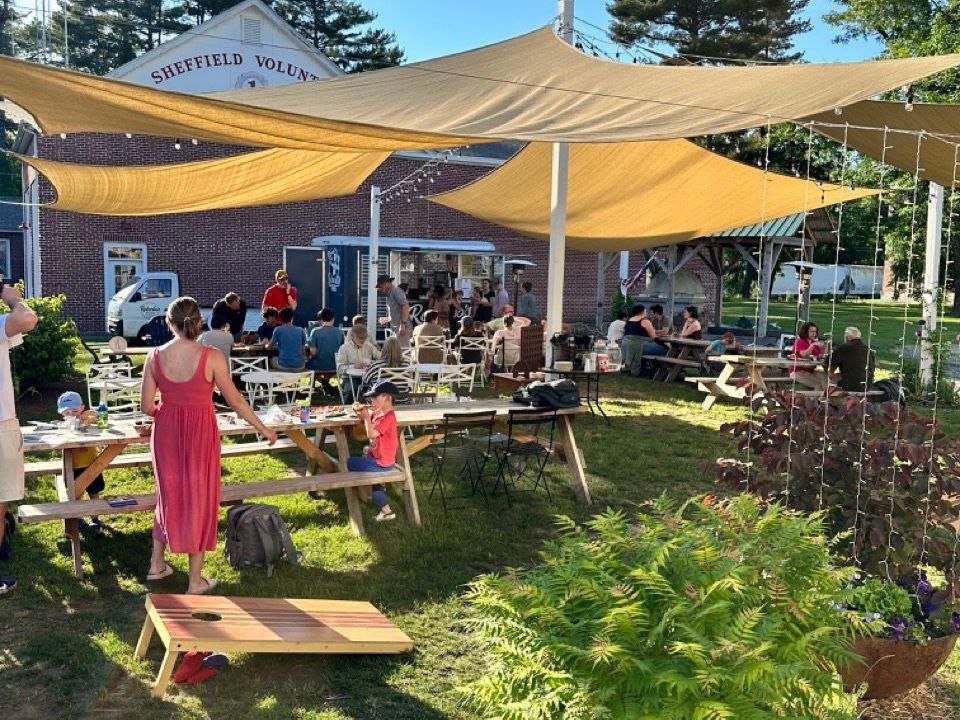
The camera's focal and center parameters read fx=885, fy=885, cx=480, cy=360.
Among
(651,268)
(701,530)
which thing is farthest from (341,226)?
(701,530)

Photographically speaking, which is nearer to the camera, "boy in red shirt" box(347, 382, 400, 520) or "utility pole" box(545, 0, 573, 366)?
"boy in red shirt" box(347, 382, 400, 520)

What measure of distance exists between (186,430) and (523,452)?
281 cm

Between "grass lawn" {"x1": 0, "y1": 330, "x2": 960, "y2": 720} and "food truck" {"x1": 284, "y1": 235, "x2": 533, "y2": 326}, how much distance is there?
1193 centimetres

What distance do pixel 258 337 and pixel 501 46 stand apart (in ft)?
20.3

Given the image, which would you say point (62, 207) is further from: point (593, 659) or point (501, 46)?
point (593, 659)

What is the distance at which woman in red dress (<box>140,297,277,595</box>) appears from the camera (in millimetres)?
4402

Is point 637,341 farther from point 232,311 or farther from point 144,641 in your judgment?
point 144,641

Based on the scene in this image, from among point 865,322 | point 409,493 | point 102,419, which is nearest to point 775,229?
point 409,493

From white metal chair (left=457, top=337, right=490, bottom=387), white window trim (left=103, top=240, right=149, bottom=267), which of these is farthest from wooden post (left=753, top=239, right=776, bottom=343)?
white window trim (left=103, top=240, right=149, bottom=267)

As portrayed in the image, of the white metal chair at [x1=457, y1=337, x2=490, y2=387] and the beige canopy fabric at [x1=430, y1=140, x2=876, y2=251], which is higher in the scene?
the beige canopy fabric at [x1=430, y1=140, x2=876, y2=251]

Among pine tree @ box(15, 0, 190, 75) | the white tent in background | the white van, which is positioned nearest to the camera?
the white van

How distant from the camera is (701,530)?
2.83 meters

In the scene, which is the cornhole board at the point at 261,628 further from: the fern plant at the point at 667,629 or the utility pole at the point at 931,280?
the utility pole at the point at 931,280

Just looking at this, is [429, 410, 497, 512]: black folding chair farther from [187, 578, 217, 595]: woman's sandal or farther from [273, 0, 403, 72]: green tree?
[273, 0, 403, 72]: green tree
